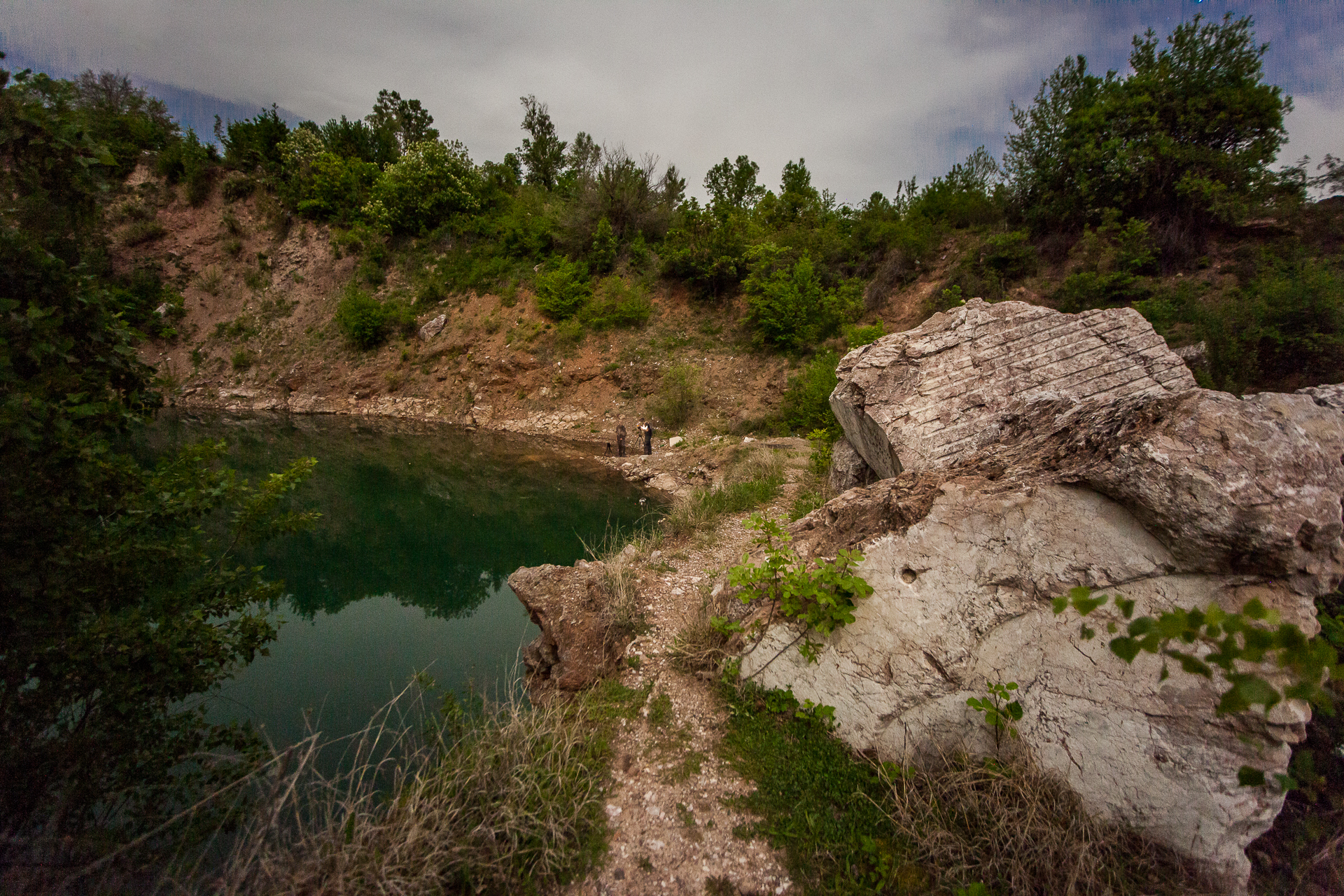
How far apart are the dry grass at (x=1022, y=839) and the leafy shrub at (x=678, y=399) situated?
16671 millimetres

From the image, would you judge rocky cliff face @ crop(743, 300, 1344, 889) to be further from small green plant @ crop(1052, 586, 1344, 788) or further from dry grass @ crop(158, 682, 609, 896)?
dry grass @ crop(158, 682, 609, 896)

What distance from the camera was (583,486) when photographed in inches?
554

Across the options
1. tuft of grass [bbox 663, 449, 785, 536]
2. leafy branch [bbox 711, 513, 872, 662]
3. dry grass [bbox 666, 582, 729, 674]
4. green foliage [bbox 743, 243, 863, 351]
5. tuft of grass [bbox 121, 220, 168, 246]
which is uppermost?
tuft of grass [bbox 121, 220, 168, 246]

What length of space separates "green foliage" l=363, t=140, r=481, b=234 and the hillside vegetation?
0.54 feet

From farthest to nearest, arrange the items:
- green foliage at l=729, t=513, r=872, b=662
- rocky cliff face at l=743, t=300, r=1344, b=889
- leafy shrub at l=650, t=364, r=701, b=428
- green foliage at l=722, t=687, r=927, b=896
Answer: leafy shrub at l=650, t=364, r=701, b=428
green foliage at l=729, t=513, r=872, b=662
green foliage at l=722, t=687, r=927, b=896
rocky cliff face at l=743, t=300, r=1344, b=889

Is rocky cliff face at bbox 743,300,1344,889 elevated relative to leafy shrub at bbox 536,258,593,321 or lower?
lower

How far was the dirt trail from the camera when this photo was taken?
2.96 metres

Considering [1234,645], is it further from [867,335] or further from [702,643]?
[867,335]

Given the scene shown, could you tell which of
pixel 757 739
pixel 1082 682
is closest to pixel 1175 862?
pixel 1082 682

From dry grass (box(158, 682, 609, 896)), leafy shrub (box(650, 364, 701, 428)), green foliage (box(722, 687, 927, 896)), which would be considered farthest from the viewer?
leafy shrub (box(650, 364, 701, 428))

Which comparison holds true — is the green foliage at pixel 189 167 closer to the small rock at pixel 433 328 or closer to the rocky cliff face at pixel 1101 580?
the small rock at pixel 433 328

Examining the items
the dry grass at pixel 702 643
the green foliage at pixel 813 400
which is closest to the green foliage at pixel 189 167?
the green foliage at pixel 813 400

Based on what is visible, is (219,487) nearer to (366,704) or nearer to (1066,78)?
(366,704)

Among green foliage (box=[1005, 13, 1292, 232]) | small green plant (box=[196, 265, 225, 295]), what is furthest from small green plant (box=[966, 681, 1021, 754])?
small green plant (box=[196, 265, 225, 295])
